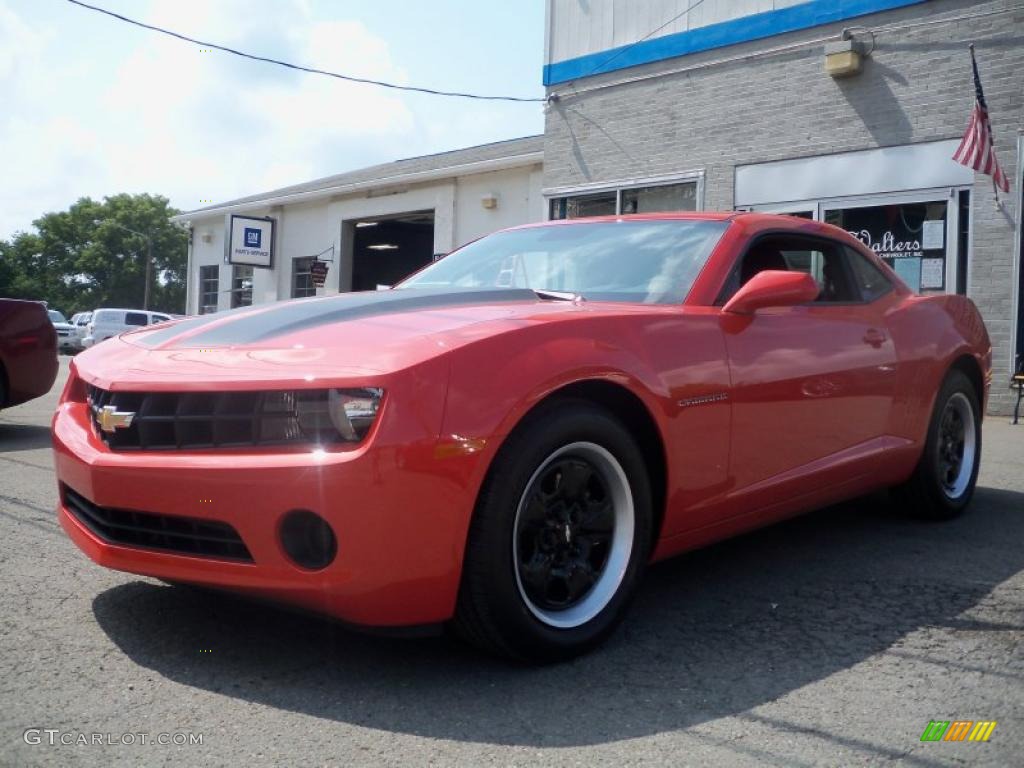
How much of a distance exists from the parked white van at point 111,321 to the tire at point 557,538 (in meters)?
27.4

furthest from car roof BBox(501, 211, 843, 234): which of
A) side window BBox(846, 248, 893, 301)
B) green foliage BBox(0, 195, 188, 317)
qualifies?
green foliage BBox(0, 195, 188, 317)

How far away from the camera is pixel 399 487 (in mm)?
2342

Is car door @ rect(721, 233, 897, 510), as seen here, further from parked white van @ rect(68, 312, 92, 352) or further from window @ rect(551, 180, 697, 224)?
parked white van @ rect(68, 312, 92, 352)

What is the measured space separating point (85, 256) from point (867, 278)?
73828 mm

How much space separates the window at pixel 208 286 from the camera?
89.9 feet


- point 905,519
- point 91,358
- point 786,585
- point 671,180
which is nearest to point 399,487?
point 91,358

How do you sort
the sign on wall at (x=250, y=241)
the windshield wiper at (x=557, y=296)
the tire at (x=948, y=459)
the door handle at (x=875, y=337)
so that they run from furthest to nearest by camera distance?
the sign on wall at (x=250, y=241) → the tire at (x=948, y=459) → the door handle at (x=875, y=337) → the windshield wiper at (x=557, y=296)

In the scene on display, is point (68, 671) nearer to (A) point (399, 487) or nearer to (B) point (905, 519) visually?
(A) point (399, 487)

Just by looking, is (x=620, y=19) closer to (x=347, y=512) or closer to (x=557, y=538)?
(x=557, y=538)

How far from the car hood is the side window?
1477 millimetres

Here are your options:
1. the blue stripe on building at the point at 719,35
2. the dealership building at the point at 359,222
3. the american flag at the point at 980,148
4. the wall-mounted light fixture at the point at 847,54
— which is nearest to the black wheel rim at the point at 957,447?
the american flag at the point at 980,148

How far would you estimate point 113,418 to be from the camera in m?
2.68

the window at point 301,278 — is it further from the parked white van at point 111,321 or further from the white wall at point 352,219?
the parked white van at point 111,321

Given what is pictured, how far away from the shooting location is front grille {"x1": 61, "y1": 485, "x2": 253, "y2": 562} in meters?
2.47
